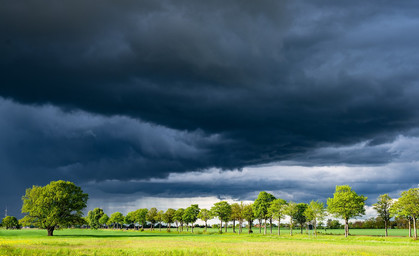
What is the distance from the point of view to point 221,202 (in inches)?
7402

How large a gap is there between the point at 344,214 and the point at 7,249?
118898 mm

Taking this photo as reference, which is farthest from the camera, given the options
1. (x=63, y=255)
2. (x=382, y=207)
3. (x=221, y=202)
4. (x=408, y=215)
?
(x=221, y=202)

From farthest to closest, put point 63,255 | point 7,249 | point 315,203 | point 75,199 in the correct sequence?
point 315,203 < point 75,199 < point 63,255 < point 7,249

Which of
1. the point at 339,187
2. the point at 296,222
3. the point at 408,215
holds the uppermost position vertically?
the point at 339,187

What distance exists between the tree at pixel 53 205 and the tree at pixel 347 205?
92698 millimetres

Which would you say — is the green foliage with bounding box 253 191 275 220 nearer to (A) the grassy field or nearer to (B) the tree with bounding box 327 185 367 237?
(B) the tree with bounding box 327 185 367 237

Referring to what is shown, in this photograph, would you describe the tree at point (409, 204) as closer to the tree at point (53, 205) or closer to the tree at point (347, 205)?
the tree at point (347, 205)

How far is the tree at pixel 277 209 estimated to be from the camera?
505 ft

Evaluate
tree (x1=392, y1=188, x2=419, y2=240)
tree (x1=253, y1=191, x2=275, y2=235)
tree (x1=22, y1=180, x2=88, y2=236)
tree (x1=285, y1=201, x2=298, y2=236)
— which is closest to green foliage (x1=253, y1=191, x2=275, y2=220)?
tree (x1=253, y1=191, x2=275, y2=235)

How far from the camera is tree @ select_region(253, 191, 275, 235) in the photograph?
165988 mm

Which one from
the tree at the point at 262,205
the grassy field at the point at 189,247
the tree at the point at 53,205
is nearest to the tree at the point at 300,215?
the tree at the point at 262,205

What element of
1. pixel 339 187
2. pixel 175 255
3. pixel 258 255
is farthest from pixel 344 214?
pixel 175 255

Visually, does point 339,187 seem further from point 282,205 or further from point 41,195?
point 41,195

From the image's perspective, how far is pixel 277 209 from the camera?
6147 inches
